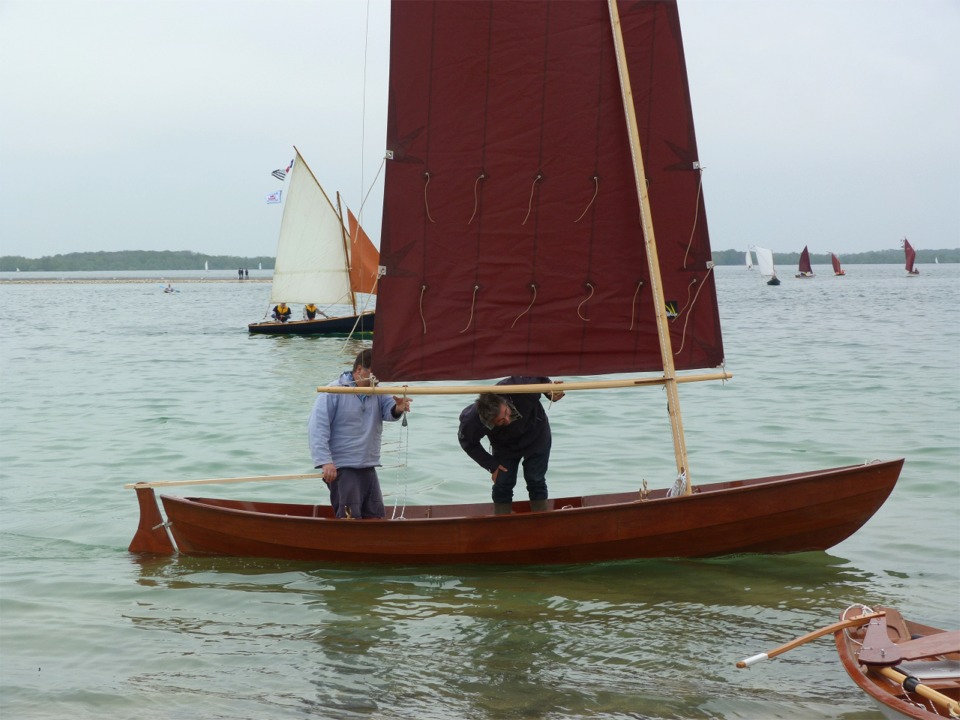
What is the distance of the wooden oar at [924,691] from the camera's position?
544 centimetres

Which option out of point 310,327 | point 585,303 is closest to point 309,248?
point 310,327

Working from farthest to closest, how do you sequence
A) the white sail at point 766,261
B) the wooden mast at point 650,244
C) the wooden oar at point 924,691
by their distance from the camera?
the white sail at point 766,261, the wooden mast at point 650,244, the wooden oar at point 924,691

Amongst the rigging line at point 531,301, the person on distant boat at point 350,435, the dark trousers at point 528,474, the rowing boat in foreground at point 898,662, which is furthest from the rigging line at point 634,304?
the rowing boat in foreground at point 898,662

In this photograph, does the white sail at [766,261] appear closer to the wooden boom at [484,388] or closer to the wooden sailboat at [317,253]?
the wooden sailboat at [317,253]

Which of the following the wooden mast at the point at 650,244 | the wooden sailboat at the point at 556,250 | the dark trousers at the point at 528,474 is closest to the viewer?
A: the wooden mast at the point at 650,244

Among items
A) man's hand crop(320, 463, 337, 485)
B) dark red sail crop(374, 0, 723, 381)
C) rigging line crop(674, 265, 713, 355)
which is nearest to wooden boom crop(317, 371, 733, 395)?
dark red sail crop(374, 0, 723, 381)

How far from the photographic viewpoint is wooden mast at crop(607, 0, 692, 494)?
27.9 feet

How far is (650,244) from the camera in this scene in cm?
867

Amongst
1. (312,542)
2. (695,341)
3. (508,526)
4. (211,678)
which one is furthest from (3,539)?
(695,341)

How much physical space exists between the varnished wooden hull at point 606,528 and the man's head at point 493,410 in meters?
0.80

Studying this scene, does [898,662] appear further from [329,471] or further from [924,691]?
[329,471]

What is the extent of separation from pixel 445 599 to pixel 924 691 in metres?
4.13

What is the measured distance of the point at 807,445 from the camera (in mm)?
15898

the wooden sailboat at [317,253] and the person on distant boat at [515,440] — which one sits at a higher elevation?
the wooden sailboat at [317,253]
